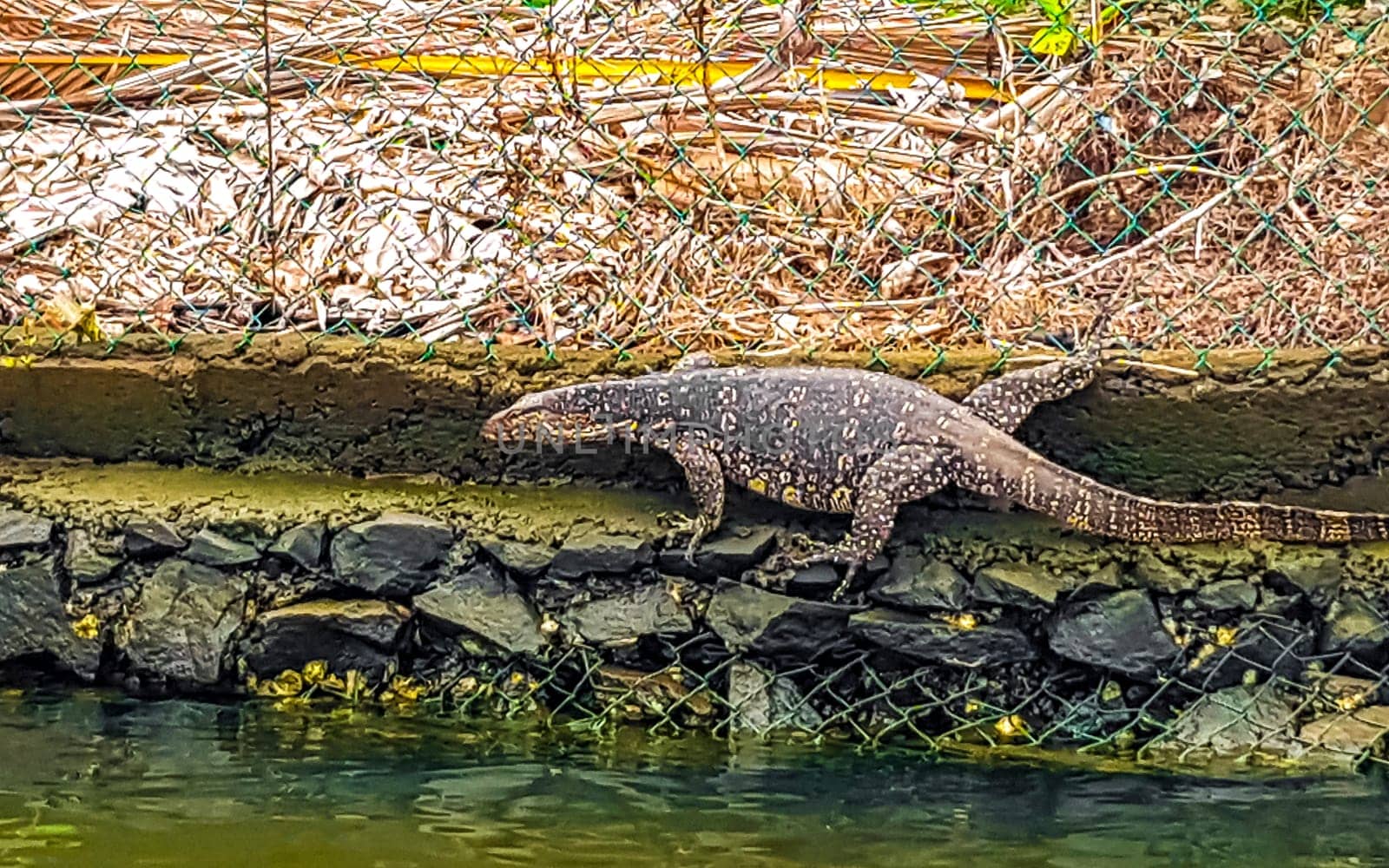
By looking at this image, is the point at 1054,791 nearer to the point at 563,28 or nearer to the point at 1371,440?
the point at 1371,440

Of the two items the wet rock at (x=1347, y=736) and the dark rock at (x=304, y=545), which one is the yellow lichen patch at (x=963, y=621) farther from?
the dark rock at (x=304, y=545)

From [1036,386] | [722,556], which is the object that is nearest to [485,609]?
[722,556]

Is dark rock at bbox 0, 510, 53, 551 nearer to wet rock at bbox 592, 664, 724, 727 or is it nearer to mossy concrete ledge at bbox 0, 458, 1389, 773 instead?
mossy concrete ledge at bbox 0, 458, 1389, 773

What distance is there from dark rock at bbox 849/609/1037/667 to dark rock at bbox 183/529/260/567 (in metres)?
1.85

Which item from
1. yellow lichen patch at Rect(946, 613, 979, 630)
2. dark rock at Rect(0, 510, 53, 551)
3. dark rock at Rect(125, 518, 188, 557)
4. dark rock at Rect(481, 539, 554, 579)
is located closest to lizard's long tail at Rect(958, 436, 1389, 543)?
yellow lichen patch at Rect(946, 613, 979, 630)

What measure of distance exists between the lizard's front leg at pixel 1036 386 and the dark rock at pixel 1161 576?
1.72 feet

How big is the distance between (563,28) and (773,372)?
1982mm

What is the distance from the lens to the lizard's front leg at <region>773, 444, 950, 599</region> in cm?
457

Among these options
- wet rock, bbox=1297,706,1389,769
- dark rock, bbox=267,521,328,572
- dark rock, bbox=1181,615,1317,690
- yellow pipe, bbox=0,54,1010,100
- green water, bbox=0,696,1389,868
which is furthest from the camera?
yellow pipe, bbox=0,54,1010,100

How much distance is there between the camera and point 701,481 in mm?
4750

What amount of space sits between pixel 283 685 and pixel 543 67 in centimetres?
288

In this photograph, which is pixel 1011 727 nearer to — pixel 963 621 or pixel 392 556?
pixel 963 621

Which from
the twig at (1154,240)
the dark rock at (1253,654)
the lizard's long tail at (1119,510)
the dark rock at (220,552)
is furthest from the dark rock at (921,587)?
the dark rock at (220,552)

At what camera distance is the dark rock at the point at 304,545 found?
4812mm
